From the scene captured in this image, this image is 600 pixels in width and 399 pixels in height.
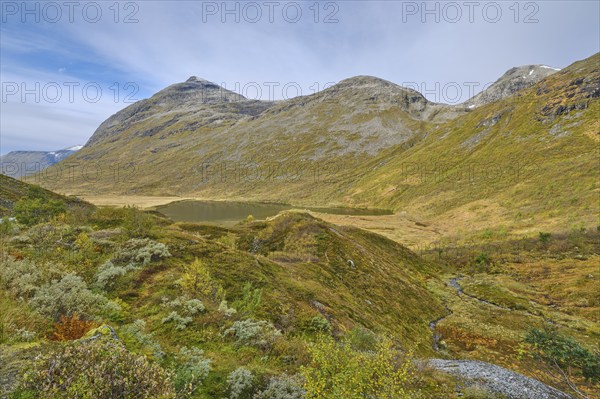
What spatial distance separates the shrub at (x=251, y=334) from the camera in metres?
10.6

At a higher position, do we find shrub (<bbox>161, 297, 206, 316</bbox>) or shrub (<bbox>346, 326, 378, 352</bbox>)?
shrub (<bbox>161, 297, 206, 316</bbox>)

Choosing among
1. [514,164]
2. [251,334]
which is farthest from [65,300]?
[514,164]

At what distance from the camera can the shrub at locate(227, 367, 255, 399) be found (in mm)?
7578

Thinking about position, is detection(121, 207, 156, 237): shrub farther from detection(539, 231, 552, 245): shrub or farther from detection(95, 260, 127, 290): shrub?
detection(539, 231, 552, 245): shrub

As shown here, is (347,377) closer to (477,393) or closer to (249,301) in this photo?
(477,393)

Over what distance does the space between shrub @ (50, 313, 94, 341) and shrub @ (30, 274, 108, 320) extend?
0.51m

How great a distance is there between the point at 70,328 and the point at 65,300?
5.14ft

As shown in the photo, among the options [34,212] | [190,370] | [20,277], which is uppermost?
[34,212]

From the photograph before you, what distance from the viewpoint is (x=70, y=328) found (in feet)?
27.7

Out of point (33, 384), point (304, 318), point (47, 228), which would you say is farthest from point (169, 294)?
point (47, 228)

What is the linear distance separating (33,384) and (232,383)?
4.15 meters

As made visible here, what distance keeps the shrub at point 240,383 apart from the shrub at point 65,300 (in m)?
5.06

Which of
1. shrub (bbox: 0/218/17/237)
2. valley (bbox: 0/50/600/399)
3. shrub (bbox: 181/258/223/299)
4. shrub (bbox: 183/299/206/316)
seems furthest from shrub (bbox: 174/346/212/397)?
shrub (bbox: 0/218/17/237)

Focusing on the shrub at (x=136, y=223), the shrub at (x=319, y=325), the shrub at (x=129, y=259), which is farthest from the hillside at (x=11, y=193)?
the shrub at (x=319, y=325)
